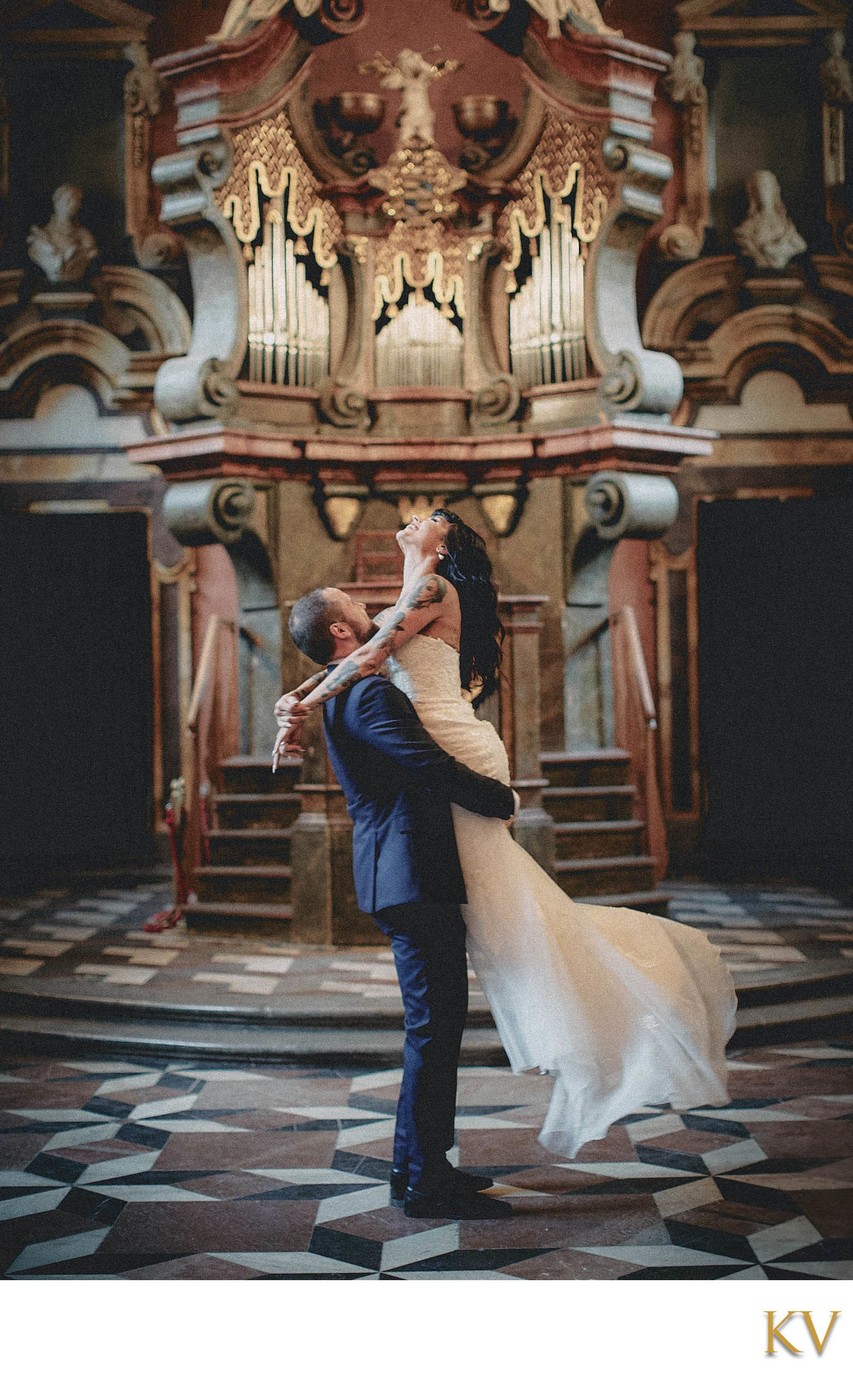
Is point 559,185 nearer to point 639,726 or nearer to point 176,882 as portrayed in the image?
point 639,726

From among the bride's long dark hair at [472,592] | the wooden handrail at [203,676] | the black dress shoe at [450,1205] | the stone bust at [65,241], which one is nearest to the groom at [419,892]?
the black dress shoe at [450,1205]

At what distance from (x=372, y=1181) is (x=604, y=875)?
3.47 metres

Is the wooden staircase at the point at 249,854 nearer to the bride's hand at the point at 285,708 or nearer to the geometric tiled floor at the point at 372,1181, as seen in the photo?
the geometric tiled floor at the point at 372,1181

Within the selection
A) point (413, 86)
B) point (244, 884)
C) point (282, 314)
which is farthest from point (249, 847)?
point (413, 86)

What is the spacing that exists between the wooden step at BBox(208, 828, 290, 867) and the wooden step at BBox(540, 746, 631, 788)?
131cm

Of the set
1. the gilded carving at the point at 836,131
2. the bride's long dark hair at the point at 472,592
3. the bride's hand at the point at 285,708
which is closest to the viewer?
the bride's hand at the point at 285,708

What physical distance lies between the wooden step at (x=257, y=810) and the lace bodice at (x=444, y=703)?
3775mm

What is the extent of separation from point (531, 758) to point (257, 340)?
2.58 metres

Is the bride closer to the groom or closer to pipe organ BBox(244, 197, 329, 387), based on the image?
the groom

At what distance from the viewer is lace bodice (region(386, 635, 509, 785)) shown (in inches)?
149

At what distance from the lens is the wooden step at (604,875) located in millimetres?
7168

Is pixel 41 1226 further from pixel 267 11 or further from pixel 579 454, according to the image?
pixel 267 11

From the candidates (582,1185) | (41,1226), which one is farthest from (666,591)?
(41,1226)

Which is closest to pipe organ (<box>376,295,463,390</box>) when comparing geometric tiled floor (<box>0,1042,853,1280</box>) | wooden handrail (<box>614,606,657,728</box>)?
wooden handrail (<box>614,606,657,728</box>)
